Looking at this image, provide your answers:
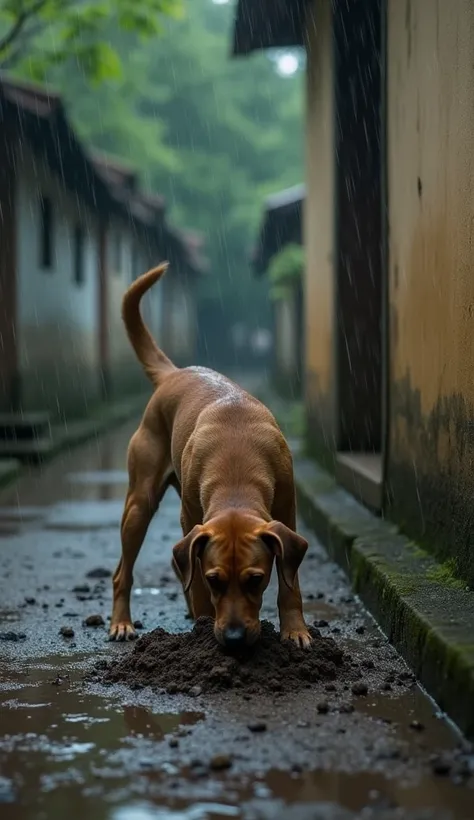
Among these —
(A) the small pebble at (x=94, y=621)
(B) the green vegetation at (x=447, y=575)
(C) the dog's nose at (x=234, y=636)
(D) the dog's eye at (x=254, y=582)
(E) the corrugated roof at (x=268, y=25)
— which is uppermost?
(E) the corrugated roof at (x=268, y=25)

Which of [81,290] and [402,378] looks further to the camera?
[81,290]

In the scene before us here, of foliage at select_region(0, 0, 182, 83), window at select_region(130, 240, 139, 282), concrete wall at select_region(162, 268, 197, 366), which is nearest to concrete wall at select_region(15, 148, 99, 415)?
foliage at select_region(0, 0, 182, 83)

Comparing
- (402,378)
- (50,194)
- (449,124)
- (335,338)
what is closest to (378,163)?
(335,338)

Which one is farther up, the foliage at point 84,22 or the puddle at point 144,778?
the foliage at point 84,22

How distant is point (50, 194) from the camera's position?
2058 cm

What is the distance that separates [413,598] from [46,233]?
1607 cm

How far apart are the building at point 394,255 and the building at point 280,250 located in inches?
378

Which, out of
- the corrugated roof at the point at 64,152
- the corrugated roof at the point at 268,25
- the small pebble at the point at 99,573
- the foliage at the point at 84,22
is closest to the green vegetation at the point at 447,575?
the small pebble at the point at 99,573

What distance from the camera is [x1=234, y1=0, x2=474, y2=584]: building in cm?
573

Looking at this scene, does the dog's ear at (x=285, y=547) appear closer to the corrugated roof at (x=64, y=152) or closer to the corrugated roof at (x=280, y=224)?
the corrugated roof at (x=64, y=152)

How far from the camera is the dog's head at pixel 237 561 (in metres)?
4.68

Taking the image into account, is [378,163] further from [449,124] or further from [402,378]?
[449,124]

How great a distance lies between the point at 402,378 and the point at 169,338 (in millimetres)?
34541

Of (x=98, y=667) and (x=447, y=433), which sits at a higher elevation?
(x=447, y=433)
